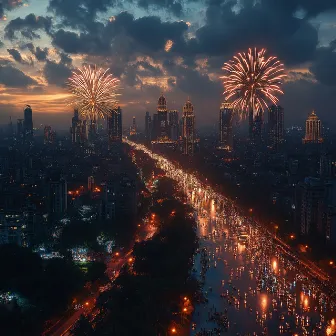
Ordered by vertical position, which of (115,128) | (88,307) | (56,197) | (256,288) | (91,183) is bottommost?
(256,288)

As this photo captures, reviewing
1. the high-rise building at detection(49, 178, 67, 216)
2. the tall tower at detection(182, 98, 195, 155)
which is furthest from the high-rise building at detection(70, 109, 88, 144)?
the high-rise building at detection(49, 178, 67, 216)

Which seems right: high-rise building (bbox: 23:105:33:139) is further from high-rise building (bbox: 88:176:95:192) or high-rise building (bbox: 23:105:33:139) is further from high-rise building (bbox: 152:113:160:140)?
high-rise building (bbox: 88:176:95:192)

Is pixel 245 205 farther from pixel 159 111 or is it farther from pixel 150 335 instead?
pixel 159 111

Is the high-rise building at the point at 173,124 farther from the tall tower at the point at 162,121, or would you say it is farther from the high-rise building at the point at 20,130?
the high-rise building at the point at 20,130

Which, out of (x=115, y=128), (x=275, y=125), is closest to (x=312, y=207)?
(x=275, y=125)

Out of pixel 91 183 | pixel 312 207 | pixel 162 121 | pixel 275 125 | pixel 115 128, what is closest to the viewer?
pixel 312 207

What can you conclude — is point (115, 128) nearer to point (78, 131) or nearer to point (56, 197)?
point (78, 131)

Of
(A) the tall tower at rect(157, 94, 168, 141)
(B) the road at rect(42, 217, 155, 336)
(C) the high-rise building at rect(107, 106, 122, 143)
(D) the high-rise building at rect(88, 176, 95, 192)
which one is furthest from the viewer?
(A) the tall tower at rect(157, 94, 168, 141)
